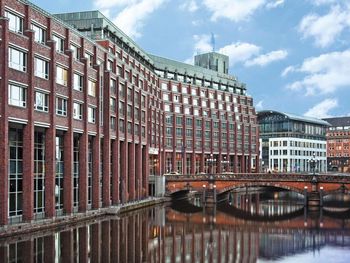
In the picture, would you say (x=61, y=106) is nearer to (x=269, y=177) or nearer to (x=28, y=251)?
(x=28, y=251)

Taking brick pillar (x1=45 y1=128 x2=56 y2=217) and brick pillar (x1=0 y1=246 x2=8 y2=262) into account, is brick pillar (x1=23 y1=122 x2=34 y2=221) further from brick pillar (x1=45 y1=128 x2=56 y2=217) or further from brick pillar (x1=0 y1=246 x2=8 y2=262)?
brick pillar (x1=0 y1=246 x2=8 y2=262)

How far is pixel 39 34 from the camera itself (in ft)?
195

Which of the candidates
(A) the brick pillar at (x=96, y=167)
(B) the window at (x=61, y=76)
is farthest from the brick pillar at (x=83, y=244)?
(B) the window at (x=61, y=76)

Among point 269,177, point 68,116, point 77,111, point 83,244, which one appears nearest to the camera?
point 83,244

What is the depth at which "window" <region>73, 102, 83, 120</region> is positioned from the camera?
2591 inches

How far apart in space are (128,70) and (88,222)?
37.4 metres

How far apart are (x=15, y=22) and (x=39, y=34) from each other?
4.94 metres

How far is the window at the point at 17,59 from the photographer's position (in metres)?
52.6

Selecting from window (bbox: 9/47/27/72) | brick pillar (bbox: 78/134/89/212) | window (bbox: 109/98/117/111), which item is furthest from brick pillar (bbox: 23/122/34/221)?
window (bbox: 109/98/117/111)

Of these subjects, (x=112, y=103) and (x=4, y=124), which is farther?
(x=112, y=103)

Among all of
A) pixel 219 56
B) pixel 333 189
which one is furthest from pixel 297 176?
pixel 219 56

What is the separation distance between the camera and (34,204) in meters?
57.5

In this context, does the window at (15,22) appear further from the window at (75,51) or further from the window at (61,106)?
the window at (75,51)

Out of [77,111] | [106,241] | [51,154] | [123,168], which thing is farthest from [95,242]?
[123,168]
